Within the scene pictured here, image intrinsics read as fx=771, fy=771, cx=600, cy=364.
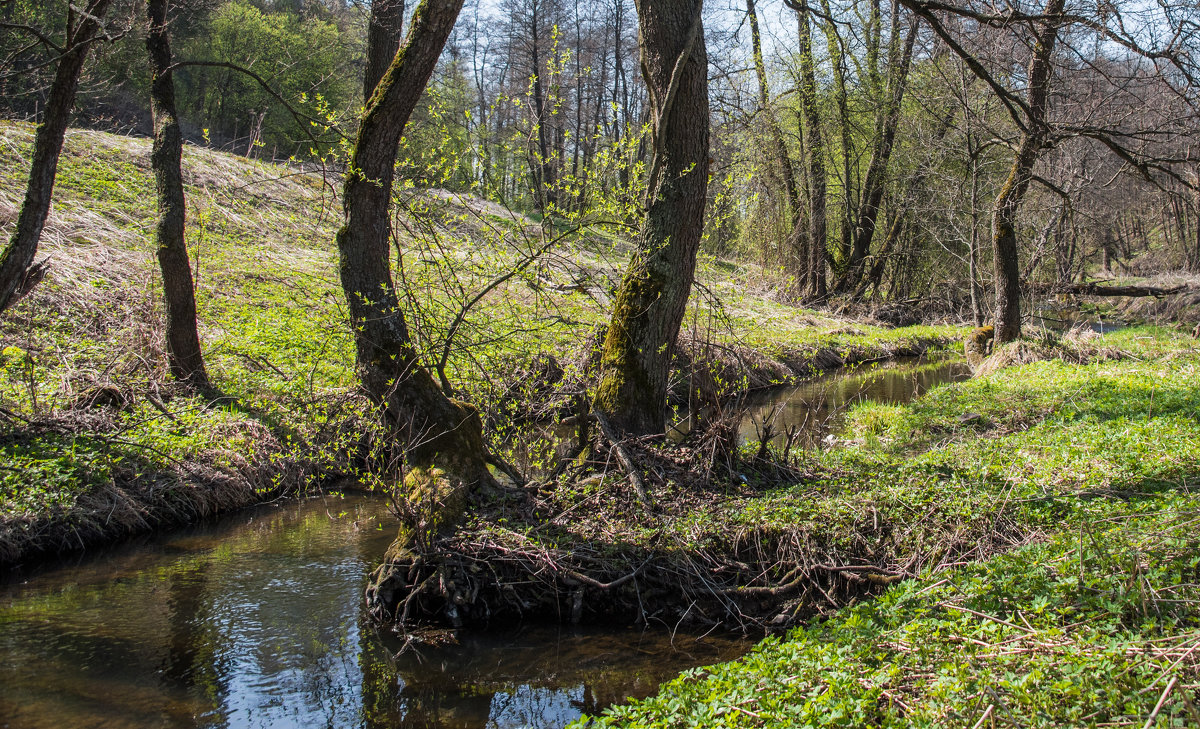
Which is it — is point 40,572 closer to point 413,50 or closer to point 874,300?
point 413,50

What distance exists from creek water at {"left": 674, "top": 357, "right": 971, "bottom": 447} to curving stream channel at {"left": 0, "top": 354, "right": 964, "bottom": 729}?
248 inches

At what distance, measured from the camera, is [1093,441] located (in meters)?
7.23

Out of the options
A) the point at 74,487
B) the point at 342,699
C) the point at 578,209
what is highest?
the point at 578,209

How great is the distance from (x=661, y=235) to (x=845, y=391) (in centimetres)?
933

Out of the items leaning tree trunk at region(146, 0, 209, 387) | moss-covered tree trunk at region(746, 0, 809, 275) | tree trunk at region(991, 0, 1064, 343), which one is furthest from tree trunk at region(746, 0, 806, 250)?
leaning tree trunk at region(146, 0, 209, 387)

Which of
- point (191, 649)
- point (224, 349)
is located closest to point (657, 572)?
point (191, 649)

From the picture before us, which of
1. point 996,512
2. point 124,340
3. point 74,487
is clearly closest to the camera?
point 996,512

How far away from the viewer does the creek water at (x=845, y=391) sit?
40.5 ft

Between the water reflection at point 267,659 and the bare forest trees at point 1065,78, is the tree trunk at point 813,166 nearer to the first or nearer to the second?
the bare forest trees at point 1065,78

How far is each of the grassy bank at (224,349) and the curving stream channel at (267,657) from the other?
1004 mm

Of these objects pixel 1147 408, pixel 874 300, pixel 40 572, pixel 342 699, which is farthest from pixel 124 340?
pixel 874 300

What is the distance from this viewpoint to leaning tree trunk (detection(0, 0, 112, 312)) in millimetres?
6652

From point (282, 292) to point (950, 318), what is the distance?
19256 millimetres

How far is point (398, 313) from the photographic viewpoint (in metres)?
6.57
